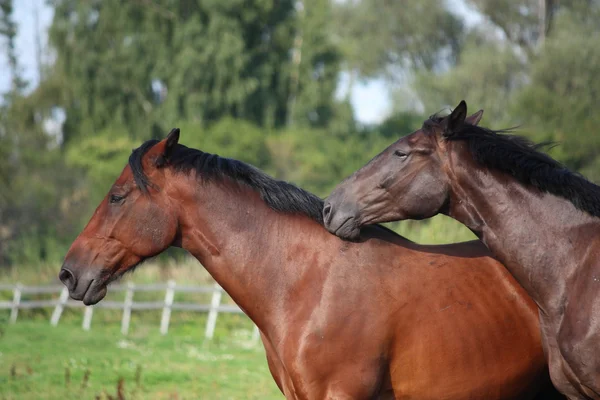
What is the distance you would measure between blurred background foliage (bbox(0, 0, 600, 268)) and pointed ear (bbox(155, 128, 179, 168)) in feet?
76.2

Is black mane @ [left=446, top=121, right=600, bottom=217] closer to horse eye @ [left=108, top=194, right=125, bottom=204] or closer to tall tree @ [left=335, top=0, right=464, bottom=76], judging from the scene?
horse eye @ [left=108, top=194, right=125, bottom=204]

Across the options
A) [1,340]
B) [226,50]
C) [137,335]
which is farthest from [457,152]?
[226,50]

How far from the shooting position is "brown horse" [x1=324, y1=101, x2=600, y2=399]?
401 cm

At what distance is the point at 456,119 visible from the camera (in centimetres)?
412

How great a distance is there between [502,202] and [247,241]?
150 centimetres

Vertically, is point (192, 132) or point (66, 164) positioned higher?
point (192, 132)

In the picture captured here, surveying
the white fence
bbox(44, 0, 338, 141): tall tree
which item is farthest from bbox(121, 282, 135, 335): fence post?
bbox(44, 0, 338, 141): tall tree

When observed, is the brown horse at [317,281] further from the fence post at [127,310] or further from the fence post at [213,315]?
the fence post at [127,310]

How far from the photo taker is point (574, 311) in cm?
389

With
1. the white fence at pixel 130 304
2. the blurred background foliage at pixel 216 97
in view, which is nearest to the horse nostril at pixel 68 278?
the white fence at pixel 130 304

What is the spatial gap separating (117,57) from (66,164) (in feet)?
17.1

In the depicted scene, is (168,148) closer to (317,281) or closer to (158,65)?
(317,281)

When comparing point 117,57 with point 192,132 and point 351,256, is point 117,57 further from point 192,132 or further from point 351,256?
point 351,256

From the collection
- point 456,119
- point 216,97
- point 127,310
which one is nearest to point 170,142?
point 456,119
